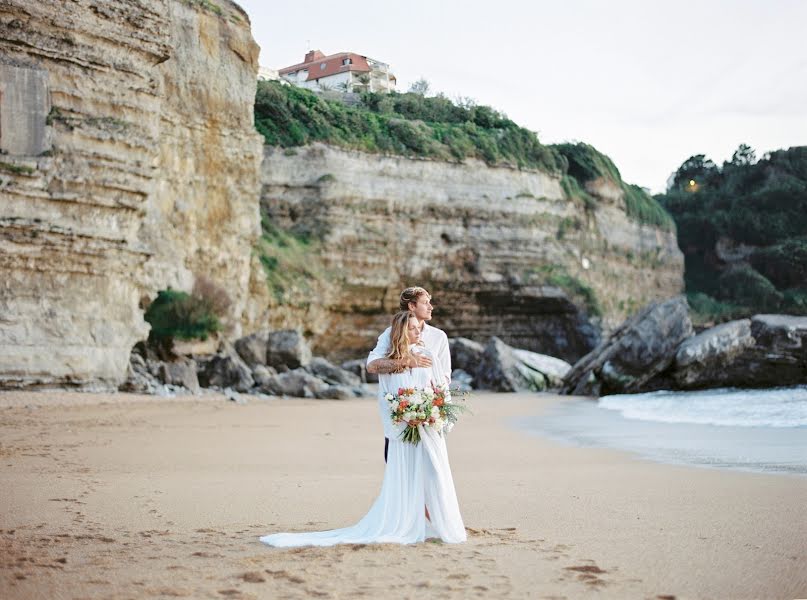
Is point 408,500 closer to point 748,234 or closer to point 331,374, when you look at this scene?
point 331,374

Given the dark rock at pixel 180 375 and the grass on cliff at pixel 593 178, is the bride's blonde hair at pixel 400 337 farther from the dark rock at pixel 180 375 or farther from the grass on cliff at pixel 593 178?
the grass on cliff at pixel 593 178

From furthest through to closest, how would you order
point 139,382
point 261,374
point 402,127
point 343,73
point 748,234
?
point 748,234 < point 343,73 < point 402,127 < point 261,374 < point 139,382

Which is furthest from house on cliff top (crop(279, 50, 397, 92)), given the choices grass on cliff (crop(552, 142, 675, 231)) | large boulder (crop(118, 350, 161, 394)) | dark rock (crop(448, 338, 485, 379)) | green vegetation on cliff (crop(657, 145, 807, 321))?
large boulder (crop(118, 350, 161, 394))

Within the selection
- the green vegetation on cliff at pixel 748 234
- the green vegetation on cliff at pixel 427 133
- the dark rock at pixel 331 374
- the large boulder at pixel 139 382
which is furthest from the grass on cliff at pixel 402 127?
the green vegetation on cliff at pixel 748 234

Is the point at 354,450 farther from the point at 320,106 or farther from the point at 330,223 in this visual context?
the point at 320,106

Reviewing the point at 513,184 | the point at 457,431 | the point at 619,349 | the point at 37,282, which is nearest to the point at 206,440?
the point at 457,431

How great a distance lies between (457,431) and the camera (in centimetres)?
1268

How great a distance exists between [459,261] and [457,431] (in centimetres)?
2148

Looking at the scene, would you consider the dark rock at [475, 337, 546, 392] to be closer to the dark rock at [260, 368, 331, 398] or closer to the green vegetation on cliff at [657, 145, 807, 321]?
the dark rock at [260, 368, 331, 398]

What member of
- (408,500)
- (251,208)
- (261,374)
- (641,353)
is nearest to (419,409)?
(408,500)

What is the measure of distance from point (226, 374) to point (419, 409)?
1546cm

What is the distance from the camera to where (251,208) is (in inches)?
1055

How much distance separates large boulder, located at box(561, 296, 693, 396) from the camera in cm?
2108

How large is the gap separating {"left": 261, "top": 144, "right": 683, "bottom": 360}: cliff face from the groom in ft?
77.0
